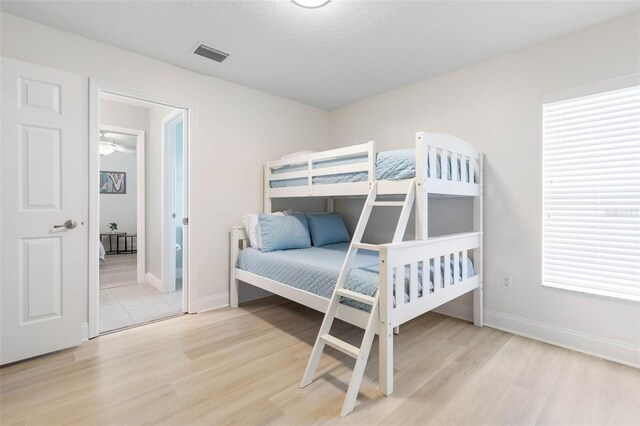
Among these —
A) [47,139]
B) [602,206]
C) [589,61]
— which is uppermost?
[589,61]

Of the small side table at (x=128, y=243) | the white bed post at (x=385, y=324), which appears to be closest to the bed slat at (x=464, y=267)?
the white bed post at (x=385, y=324)

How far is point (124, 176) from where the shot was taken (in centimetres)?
652

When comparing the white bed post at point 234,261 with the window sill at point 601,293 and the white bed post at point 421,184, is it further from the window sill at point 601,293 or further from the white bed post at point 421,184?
the window sill at point 601,293

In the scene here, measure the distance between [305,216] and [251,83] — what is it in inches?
60.1

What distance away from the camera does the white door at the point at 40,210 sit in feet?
6.35

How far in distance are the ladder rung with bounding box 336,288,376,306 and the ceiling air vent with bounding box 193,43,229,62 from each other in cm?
216

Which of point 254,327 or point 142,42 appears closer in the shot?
point 142,42

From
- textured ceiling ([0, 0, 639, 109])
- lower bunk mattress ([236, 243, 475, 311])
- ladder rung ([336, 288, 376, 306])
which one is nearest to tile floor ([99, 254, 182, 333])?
lower bunk mattress ([236, 243, 475, 311])

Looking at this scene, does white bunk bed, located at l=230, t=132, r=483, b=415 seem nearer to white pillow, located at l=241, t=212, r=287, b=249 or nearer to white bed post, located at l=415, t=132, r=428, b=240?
white bed post, located at l=415, t=132, r=428, b=240

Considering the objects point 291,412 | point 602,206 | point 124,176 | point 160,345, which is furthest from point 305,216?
point 124,176

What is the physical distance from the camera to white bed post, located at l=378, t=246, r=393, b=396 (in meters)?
1.63

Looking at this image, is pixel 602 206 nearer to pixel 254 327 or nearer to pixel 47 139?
pixel 254 327

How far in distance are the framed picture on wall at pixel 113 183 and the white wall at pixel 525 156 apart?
6.38 m

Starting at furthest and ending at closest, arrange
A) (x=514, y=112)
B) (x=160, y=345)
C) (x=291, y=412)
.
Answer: (x=514, y=112) → (x=160, y=345) → (x=291, y=412)
